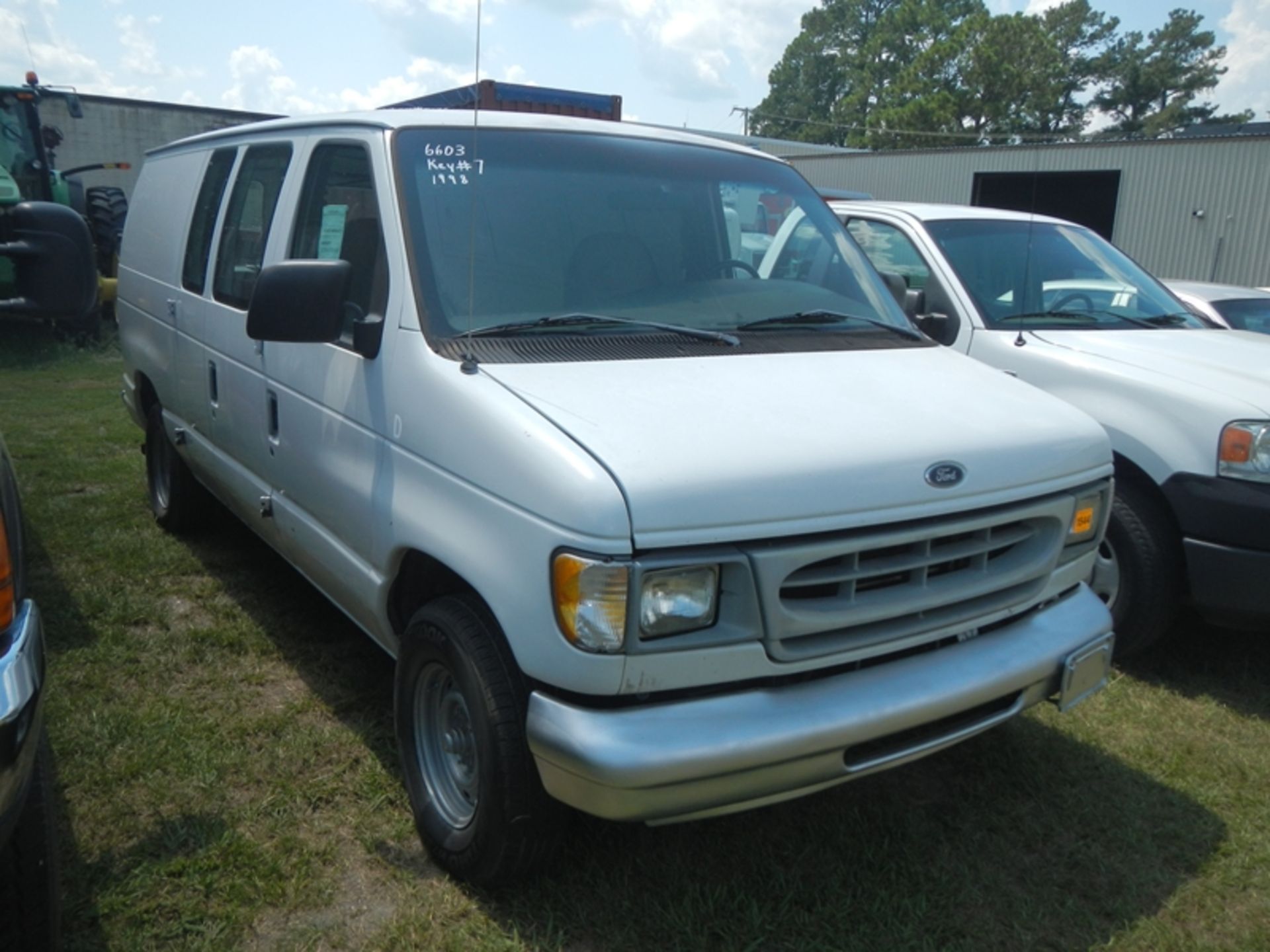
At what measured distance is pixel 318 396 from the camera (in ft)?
11.0

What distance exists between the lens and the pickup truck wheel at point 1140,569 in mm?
4113

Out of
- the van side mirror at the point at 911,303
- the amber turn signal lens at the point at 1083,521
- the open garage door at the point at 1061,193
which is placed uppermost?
the open garage door at the point at 1061,193

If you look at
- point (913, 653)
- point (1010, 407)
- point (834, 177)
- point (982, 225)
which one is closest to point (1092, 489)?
point (1010, 407)

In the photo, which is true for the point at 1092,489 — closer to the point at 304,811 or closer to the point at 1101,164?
the point at 304,811

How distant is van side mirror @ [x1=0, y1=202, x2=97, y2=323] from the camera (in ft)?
8.43

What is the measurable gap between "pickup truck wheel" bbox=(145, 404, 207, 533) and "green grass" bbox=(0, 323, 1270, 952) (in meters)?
0.99

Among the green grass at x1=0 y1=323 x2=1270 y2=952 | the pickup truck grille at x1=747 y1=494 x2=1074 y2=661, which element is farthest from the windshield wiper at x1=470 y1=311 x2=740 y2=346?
the green grass at x1=0 y1=323 x2=1270 y2=952

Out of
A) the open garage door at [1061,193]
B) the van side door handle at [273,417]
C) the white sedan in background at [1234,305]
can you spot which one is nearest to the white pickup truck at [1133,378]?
the van side door handle at [273,417]

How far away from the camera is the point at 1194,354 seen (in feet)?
14.9

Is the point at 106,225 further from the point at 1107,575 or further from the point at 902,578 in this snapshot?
the point at 902,578

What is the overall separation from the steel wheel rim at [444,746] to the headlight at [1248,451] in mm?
2937

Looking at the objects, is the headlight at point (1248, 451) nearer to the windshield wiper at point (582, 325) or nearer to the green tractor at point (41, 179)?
the windshield wiper at point (582, 325)

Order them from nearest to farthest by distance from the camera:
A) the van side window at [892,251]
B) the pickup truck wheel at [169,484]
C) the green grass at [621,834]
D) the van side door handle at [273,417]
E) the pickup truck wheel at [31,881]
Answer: the pickup truck wheel at [31,881] → the green grass at [621,834] → the van side door handle at [273,417] → the van side window at [892,251] → the pickup truck wheel at [169,484]

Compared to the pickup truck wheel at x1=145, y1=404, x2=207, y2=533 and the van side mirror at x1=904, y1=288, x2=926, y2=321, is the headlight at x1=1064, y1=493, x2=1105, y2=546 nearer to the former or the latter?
the van side mirror at x1=904, y1=288, x2=926, y2=321
